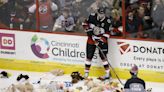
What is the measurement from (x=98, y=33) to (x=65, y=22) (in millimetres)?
976

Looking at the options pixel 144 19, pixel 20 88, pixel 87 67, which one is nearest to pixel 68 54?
pixel 87 67

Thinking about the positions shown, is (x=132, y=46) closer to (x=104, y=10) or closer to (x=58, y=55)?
(x=104, y=10)

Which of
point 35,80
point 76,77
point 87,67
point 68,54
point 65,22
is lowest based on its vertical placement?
point 35,80

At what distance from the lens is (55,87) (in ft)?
38.9

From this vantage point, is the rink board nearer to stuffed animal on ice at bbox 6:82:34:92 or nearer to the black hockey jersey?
the black hockey jersey

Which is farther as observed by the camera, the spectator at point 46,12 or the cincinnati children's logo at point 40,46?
the cincinnati children's logo at point 40,46

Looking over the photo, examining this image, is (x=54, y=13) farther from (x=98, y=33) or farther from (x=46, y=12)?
(x=98, y=33)

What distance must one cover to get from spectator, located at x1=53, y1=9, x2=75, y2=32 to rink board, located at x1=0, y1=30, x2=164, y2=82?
18 centimetres

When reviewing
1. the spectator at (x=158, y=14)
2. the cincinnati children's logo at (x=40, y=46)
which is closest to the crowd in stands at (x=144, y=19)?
the spectator at (x=158, y=14)

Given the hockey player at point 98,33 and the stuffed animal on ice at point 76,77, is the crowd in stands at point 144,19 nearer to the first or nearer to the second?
the hockey player at point 98,33

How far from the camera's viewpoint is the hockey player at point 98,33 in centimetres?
1234

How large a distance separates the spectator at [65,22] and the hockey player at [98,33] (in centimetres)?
57

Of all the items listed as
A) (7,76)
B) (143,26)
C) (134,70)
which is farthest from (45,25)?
(134,70)

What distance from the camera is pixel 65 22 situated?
1299cm
